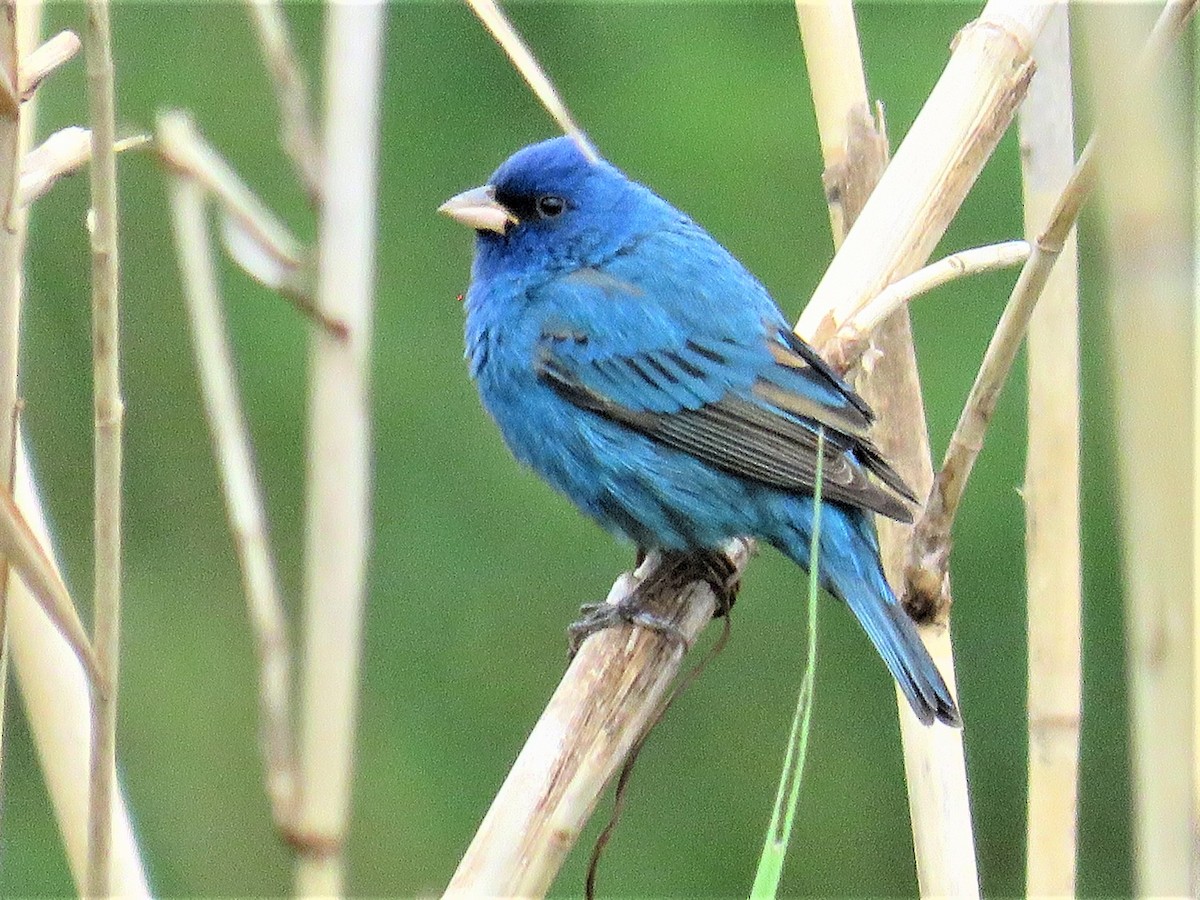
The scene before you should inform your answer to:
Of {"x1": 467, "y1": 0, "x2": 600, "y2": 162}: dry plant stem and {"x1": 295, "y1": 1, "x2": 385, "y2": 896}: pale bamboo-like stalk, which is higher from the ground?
{"x1": 467, "y1": 0, "x2": 600, "y2": 162}: dry plant stem

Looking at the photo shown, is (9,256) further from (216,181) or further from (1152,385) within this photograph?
(1152,385)

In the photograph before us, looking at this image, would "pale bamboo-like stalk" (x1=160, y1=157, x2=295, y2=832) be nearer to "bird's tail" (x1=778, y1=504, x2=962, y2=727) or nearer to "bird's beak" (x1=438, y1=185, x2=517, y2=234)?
"bird's tail" (x1=778, y1=504, x2=962, y2=727)

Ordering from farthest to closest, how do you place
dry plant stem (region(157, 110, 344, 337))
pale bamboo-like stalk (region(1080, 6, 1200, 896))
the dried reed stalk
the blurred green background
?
1. the blurred green background
2. the dried reed stalk
3. dry plant stem (region(157, 110, 344, 337))
4. pale bamboo-like stalk (region(1080, 6, 1200, 896))

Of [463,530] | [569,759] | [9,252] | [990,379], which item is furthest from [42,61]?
[463,530]

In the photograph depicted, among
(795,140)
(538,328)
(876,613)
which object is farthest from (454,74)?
(876,613)

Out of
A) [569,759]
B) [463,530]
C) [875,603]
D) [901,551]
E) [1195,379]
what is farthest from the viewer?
[463,530]

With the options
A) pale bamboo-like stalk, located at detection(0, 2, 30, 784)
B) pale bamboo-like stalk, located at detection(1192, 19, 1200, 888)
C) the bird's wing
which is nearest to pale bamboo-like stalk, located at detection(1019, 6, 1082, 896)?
Result: pale bamboo-like stalk, located at detection(1192, 19, 1200, 888)

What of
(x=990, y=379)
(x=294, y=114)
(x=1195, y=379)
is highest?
(x=294, y=114)
